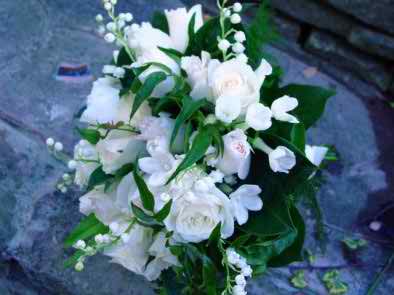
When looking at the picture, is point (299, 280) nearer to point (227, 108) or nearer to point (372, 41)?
point (227, 108)

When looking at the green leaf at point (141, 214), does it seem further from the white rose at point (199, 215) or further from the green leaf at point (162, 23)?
the green leaf at point (162, 23)

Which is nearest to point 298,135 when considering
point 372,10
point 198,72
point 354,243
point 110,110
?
point 198,72

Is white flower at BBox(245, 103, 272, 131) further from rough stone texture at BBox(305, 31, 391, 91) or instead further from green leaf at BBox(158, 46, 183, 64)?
rough stone texture at BBox(305, 31, 391, 91)

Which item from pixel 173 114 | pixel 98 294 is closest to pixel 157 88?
pixel 173 114

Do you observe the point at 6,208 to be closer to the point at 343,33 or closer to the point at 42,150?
the point at 42,150

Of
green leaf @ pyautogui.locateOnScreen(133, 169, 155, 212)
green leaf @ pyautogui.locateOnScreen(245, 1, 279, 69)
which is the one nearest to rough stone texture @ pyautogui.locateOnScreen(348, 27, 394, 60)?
green leaf @ pyautogui.locateOnScreen(245, 1, 279, 69)

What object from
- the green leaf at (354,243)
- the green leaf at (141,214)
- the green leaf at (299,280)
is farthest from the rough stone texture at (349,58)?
the green leaf at (141,214)
